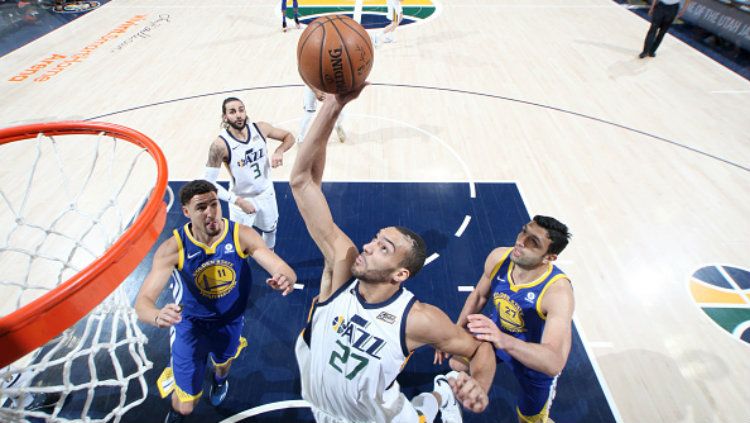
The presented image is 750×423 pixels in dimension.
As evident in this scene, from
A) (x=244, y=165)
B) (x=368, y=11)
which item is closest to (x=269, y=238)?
(x=244, y=165)

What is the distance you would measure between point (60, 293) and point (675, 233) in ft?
20.1

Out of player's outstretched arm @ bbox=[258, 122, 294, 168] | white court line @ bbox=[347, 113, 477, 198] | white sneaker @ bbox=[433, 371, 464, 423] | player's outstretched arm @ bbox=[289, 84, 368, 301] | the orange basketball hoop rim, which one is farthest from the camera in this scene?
white court line @ bbox=[347, 113, 477, 198]

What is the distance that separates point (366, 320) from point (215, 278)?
1271 mm

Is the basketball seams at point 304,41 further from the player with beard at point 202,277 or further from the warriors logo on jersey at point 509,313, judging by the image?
the warriors logo on jersey at point 509,313

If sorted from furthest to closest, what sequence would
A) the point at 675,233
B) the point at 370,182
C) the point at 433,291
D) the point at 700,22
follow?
1. the point at 700,22
2. the point at 370,182
3. the point at 675,233
4. the point at 433,291

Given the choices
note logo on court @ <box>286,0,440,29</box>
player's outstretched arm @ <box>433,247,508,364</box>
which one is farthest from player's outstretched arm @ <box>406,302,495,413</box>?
note logo on court @ <box>286,0,440,29</box>

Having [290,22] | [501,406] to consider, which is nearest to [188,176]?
[501,406]

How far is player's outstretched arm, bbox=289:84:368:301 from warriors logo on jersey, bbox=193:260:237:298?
0.88 metres

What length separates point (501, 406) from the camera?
3.43m

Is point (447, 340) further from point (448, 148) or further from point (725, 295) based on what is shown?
point (448, 148)

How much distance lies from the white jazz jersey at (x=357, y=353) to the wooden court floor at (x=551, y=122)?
239 centimetres

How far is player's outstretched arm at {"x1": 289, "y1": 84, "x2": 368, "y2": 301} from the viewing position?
204 cm

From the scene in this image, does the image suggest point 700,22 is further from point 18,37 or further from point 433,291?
point 18,37

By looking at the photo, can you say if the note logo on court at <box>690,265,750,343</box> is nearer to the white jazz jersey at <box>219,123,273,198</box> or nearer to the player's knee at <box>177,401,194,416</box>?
the white jazz jersey at <box>219,123,273,198</box>
